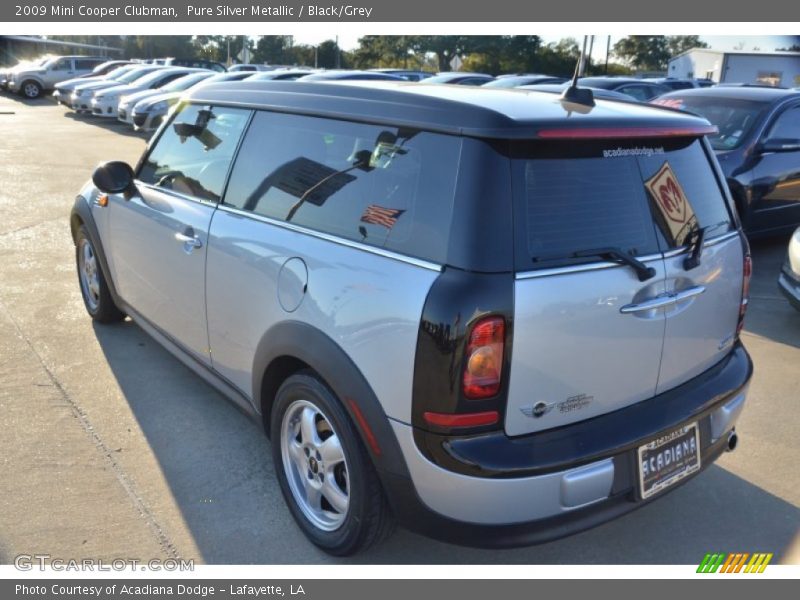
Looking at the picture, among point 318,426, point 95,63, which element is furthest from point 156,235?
point 95,63

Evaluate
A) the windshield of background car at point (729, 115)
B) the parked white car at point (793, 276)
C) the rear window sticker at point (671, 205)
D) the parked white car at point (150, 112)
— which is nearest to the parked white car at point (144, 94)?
the parked white car at point (150, 112)

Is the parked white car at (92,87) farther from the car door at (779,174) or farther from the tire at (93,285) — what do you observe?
the car door at (779,174)

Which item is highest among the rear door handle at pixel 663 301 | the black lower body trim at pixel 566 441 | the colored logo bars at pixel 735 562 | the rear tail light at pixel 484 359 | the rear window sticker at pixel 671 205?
the rear window sticker at pixel 671 205

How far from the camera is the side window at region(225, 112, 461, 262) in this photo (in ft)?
7.37

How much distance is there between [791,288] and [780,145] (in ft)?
7.69

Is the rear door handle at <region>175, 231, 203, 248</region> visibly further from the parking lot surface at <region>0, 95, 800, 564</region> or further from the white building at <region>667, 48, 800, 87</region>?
the white building at <region>667, 48, 800, 87</region>

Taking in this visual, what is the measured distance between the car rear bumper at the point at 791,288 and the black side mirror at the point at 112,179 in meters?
4.61

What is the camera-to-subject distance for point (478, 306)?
80.9 inches

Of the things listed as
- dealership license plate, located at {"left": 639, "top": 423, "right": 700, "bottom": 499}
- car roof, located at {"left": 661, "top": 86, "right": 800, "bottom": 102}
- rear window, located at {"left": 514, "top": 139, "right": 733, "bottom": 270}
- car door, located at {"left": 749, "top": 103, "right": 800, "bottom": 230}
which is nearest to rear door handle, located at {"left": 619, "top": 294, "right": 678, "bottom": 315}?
rear window, located at {"left": 514, "top": 139, "right": 733, "bottom": 270}

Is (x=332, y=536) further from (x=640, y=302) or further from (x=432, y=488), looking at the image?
(x=640, y=302)

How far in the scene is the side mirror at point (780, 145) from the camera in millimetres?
6754

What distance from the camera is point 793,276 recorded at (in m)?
5.16

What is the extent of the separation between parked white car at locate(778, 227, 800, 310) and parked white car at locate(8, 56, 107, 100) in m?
31.0

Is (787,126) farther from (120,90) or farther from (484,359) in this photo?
(120,90)
